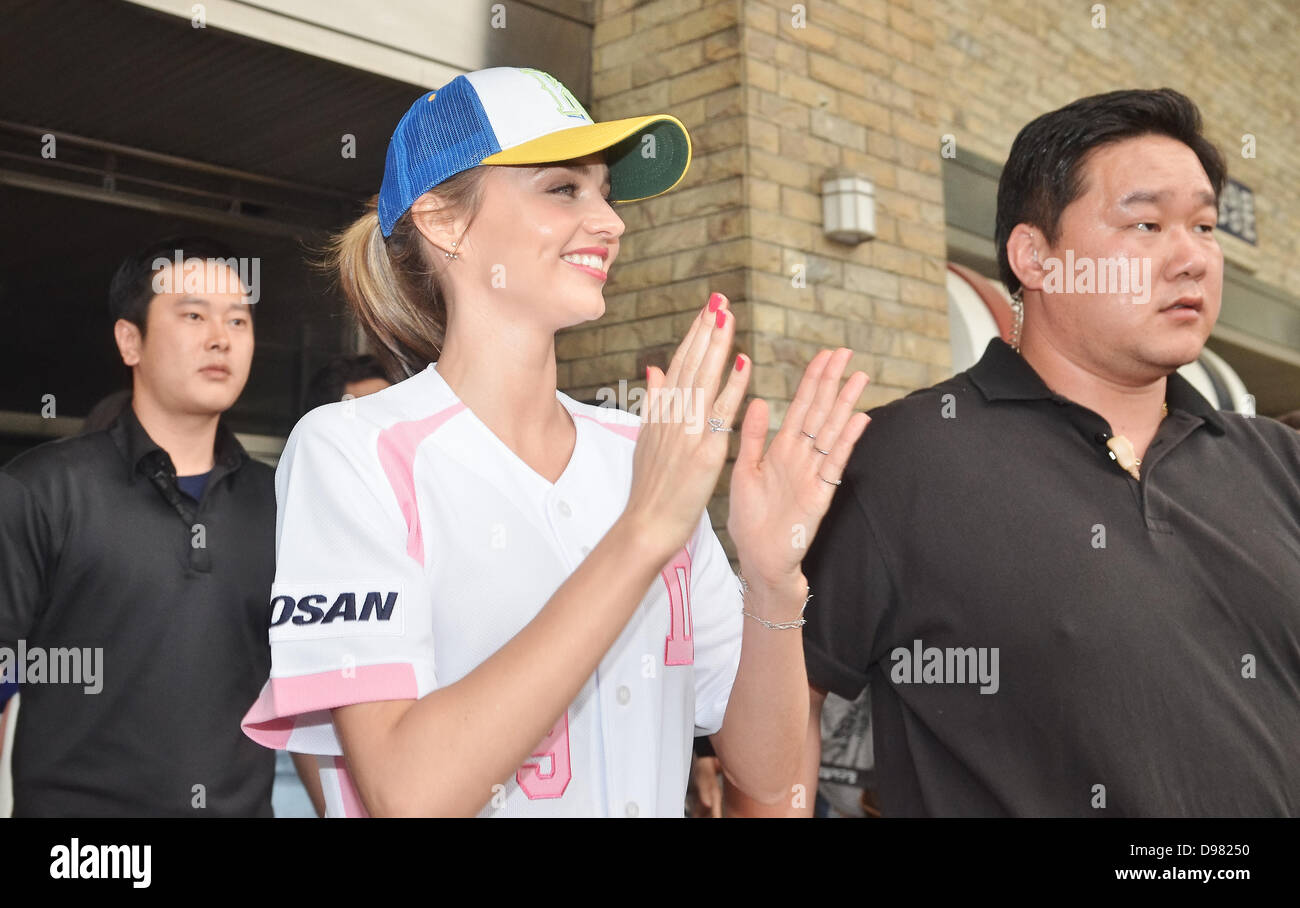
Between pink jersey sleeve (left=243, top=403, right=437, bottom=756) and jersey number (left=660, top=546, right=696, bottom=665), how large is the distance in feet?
0.94

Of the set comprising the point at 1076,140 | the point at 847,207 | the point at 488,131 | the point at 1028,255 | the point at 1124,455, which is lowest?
the point at 1124,455

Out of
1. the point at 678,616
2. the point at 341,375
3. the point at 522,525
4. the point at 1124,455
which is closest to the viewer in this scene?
the point at 522,525

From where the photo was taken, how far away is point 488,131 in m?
1.23

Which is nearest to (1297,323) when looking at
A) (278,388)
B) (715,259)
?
(715,259)

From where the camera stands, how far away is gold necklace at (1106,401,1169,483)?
177 cm

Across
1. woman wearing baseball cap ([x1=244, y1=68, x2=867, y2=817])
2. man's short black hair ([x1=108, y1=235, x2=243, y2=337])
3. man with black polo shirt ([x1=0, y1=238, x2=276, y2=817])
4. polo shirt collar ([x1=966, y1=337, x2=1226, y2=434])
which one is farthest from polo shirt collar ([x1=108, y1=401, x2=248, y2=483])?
polo shirt collar ([x1=966, y1=337, x2=1226, y2=434])

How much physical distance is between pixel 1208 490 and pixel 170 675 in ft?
5.97

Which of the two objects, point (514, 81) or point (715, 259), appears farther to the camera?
point (715, 259)

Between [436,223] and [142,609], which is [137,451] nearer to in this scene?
[142,609]

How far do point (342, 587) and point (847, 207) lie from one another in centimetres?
278

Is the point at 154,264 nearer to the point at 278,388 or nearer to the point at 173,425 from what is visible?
the point at 173,425

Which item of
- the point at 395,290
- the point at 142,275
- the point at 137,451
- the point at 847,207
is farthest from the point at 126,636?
the point at 847,207

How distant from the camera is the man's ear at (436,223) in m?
1.29

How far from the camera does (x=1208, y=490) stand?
1.81 m
